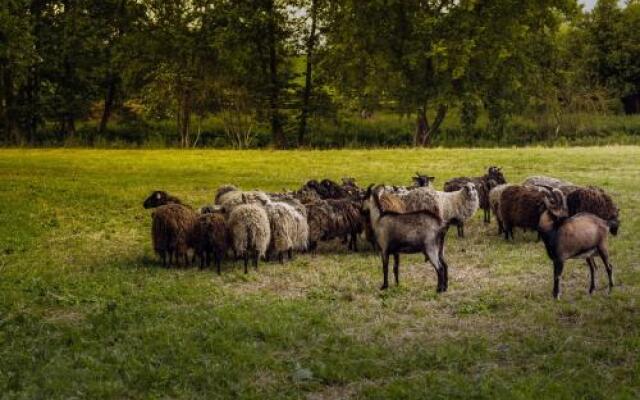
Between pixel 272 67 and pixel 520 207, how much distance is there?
118 feet

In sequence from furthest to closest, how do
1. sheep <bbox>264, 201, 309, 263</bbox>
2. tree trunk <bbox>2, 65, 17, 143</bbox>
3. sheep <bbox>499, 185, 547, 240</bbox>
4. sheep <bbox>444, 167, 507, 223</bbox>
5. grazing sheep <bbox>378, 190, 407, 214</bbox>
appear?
tree trunk <bbox>2, 65, 17, 143</bbox>, sheep <bbox>444, 167, 507, 223</bbox>, sheep <bbox>499, 185, 547, 240</bbox>, grazing sheep <bbox>378, 190, 407, 214</bbox>, sheep <bbox>264, 201, 309, 263</bbox>

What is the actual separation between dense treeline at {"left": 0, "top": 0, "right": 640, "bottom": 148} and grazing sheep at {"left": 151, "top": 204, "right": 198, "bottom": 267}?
1242 inches

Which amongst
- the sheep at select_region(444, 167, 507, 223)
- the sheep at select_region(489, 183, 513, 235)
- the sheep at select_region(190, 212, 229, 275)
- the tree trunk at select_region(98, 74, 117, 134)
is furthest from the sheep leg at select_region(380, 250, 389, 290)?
the tree trunk at select_region(98, 74, 117, 134)

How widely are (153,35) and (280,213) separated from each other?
130ft

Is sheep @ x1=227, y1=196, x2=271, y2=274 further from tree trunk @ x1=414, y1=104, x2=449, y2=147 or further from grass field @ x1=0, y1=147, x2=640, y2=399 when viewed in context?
tree trunk @ x1=414, y1=104, x2=449, y2=147

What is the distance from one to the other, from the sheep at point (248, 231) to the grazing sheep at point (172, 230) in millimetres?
726

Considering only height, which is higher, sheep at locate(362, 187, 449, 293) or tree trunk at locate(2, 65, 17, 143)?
tree trunk at locate(2, 65, 17, 143)

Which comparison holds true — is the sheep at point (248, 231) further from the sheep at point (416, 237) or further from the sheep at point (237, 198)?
the sheep at point (416, 237)

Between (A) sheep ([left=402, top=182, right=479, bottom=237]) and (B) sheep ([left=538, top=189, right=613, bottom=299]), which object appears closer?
(B) sheep ([left=538, top=189, right=613, bottom=299])

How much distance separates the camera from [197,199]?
21.3m

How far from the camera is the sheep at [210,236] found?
12734 mm

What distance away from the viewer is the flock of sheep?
1074cm

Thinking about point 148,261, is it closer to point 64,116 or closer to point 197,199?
point 197,199

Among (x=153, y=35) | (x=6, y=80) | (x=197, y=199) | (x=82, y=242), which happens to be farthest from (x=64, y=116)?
(x=82, y=242)
